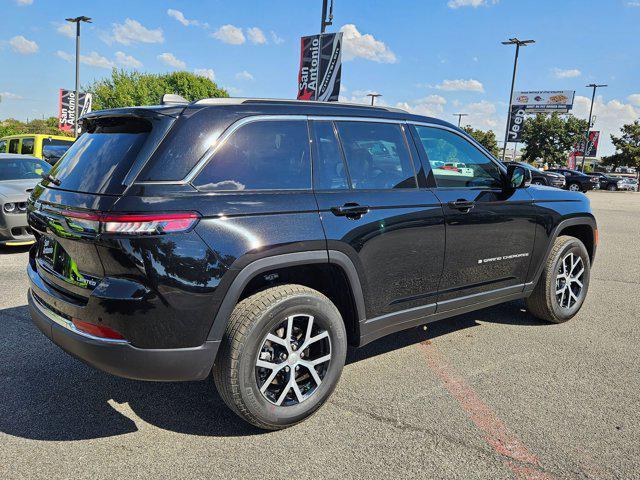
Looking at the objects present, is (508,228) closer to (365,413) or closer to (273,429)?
(365,413)

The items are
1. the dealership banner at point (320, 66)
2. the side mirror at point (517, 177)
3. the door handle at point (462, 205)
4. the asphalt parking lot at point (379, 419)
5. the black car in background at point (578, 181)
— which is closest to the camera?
the asphalt parking lot at point (379, 419)

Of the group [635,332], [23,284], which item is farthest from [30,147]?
[635,332]

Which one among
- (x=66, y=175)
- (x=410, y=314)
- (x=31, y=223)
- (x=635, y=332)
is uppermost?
(x=66, y=175)

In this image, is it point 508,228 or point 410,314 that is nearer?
point 410,314

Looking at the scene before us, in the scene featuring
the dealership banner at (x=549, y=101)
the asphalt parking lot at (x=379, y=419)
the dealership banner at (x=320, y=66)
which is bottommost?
the asphalt parking lot at (x=379, y=419)

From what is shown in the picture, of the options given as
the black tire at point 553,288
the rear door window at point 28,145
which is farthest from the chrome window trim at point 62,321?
the rear door window at point 28,145

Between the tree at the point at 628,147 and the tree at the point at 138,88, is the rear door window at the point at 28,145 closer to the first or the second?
the tree at the point at 138,88

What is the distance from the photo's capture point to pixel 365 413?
306 centimetres

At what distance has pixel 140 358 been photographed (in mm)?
2461

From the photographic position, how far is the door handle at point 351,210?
297 centimetres

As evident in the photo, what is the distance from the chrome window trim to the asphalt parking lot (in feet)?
2.06

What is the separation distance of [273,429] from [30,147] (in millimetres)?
13067

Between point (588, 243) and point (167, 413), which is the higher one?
point (588, 243)

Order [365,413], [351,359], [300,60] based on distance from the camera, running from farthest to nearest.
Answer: [300,60] → [351,359] → [365,413]
